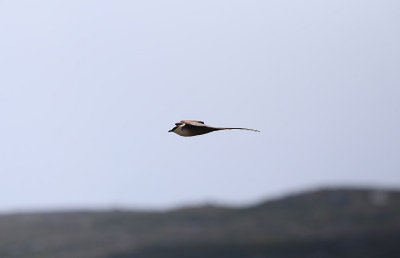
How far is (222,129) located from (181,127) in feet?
6.64

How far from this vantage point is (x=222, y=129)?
30.4 metres

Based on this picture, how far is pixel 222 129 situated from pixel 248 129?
1701mm

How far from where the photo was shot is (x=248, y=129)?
94.5ft

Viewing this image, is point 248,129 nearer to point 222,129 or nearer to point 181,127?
point 222,129

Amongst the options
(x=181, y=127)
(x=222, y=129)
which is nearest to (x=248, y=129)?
(x=222, y=129)

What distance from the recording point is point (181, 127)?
31984 mm

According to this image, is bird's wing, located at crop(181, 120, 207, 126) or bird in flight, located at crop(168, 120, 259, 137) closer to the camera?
bird in flight, located at crop(168, 120, 259, 137)

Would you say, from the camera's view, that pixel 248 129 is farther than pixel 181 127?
No

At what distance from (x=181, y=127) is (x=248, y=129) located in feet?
12.1

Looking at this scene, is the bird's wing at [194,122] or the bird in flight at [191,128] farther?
the bird's wing at [194,122]
